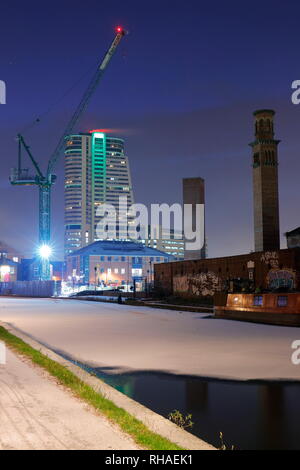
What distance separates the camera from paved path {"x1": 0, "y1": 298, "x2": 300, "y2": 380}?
12555mm

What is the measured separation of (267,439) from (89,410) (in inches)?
102

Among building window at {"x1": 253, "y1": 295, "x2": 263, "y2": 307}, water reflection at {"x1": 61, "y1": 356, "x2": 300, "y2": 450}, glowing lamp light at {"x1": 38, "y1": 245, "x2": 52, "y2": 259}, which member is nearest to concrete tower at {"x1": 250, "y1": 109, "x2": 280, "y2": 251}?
building window at {"x1": 253, "y1": 295, "x2": 263, "y2": 307}

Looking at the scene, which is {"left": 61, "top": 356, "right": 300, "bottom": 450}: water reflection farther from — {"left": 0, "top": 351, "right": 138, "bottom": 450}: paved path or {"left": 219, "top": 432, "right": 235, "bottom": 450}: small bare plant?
{"left": 0, "top": 351, "right": 138, "bottom": 450}: paved path

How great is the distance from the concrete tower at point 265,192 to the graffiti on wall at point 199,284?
10.9 metres

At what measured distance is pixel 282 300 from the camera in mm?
23828

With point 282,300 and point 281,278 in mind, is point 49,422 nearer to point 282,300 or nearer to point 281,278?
point 282,300

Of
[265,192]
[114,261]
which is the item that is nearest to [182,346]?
[265,192]

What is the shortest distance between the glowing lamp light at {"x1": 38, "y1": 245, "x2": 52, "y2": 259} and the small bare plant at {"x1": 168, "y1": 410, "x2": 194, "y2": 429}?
107 metres

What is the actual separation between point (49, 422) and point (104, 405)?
1.24 metres

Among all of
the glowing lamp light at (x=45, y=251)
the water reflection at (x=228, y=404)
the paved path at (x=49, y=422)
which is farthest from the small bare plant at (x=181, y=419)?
the glowing lamp light at (x=45, y=251)

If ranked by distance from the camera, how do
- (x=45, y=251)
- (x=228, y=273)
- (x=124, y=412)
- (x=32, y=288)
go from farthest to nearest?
(x=45, y=251), (x=32, y=288), (x=228, y=273), (x=124, y=412)

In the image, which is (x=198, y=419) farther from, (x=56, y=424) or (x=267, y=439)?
(x=56, y=424)

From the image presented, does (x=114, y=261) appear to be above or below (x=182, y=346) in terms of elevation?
above
